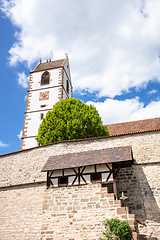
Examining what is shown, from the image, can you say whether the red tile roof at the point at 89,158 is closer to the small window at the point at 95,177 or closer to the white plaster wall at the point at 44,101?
the small window at the point at 95,177

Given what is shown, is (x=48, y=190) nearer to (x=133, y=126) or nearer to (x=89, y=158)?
(x=89, y=158)

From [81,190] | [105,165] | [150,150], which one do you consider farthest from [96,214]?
[150,150]

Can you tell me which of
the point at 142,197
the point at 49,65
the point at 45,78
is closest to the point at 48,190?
the point at 142,197

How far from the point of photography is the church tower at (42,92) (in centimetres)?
2459

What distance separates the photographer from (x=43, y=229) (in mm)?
11258

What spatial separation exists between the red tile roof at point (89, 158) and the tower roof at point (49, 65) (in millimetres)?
17295

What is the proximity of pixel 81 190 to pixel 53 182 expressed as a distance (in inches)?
66.8

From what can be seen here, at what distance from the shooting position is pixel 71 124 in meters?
17.9

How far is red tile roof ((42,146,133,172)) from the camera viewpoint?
39.2ft

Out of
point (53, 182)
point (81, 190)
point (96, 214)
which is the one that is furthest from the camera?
point (53, 182)

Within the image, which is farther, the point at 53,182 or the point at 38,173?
the point at 38,173

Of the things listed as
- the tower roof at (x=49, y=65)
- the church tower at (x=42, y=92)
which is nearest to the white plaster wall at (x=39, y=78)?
the church tower at (x=42, y=92)

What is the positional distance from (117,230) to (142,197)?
3.53 meters

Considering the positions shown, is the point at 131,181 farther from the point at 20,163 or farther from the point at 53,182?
the point at 20,163
